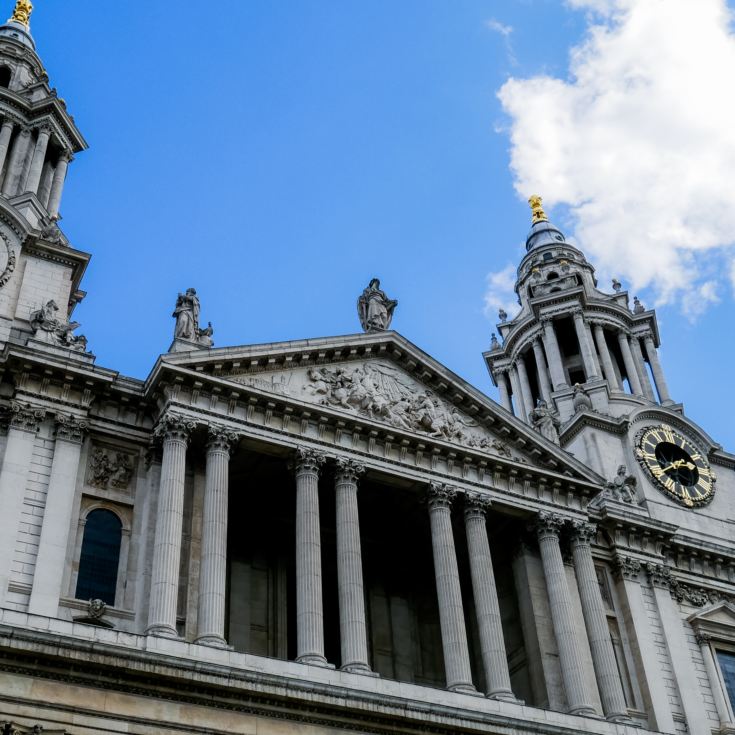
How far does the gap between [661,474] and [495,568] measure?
11.7 meters

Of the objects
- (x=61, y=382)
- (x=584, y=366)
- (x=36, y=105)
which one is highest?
(x=36, y=105)

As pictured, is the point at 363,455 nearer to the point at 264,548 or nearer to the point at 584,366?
the point at 264,548

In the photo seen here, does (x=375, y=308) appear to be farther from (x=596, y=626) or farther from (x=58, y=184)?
(x=58, y=184)

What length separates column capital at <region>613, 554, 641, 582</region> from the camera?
3800cm

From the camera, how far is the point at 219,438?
3084 cm

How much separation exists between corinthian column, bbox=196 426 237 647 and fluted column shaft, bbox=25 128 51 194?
15.3 metres

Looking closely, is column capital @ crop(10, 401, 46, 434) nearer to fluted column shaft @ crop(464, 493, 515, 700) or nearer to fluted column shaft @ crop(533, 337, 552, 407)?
fluted column shaft @ crop(464, 493, 515, 700)

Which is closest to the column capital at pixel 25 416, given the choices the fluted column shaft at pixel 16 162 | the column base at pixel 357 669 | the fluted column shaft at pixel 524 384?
the column base at pixel 357 669

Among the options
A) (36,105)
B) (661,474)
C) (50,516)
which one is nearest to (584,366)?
(661,474)

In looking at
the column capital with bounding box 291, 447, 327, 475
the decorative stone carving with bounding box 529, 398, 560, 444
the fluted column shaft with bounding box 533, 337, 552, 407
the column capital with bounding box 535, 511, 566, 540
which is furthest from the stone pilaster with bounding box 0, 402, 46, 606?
the fluted column shaft with bounding box 533, 337, 552, 407

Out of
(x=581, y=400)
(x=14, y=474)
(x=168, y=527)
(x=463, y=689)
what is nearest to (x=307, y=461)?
(x=168, y=527)

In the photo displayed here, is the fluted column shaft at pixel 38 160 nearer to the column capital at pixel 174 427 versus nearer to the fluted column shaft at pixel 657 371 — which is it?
the column capital at pixel 174 427

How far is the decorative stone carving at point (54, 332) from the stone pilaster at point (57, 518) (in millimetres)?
3087

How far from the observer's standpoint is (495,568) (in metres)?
37.2
